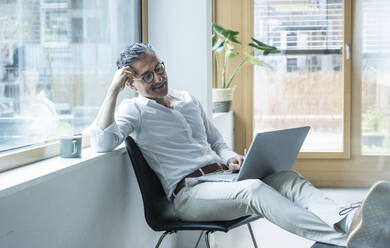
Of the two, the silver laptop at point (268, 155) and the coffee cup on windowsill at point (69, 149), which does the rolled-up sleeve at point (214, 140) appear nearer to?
the silver laptop at point (268, 155)

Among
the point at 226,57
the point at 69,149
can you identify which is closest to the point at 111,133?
the point at 69,149

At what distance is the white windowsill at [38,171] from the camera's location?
4.31 feet

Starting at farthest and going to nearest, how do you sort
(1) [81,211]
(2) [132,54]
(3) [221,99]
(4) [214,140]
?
(3) [221,99]
(4) [214,140]
(2) [132,54]
(1) [81,211]

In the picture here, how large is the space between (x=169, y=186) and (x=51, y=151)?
1.84 feet

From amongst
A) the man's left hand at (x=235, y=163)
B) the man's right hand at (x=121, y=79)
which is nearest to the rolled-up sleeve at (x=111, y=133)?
the man's right hand at (x=121, y=79)

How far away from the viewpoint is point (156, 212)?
7.08 ft

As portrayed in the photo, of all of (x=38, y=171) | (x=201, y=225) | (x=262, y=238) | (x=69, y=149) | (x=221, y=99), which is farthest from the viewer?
(x=221, y=99)

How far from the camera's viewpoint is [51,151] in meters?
1.92

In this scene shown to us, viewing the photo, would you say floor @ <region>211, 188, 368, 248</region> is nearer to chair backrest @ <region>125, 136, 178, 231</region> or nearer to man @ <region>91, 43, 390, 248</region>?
man @ <region>91, 43, 390, 248</region>

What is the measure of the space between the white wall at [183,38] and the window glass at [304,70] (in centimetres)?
198

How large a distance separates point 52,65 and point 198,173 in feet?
2.62

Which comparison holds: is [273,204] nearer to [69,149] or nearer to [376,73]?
[69,149]

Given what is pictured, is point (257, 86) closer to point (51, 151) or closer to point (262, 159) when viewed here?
point (262, 159)

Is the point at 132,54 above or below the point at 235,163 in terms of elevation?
above
